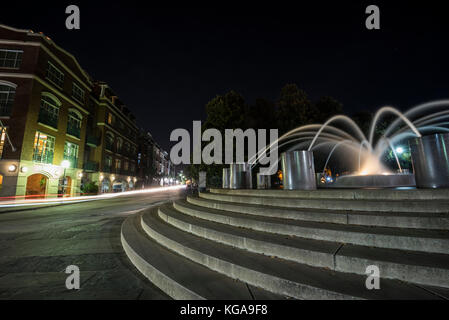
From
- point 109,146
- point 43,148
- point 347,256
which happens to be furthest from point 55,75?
point 347,256

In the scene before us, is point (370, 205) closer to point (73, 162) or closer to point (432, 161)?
point (432, 161)

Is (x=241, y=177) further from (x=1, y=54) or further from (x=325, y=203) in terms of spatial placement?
(x=1, y=54)

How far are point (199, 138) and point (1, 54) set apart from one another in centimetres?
2103

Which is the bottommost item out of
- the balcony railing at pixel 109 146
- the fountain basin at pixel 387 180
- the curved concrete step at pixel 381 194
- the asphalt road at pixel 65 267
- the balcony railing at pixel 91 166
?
the asphalt road at pixel 65 267

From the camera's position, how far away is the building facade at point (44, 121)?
17094mm

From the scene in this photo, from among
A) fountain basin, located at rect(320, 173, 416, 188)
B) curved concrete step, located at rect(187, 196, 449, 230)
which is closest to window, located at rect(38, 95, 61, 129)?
curved concrete step, located at rect(187, 196, 449, 230)

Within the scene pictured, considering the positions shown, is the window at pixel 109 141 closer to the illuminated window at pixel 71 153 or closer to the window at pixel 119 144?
the window at pixel 119 144

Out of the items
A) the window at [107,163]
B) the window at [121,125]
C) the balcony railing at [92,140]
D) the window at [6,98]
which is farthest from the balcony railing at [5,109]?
the window at [121,125]

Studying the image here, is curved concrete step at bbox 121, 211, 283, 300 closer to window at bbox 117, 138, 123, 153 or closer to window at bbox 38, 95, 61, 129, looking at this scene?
window at bbox 38, 95, 61, 129

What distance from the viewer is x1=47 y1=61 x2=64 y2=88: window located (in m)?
20.3

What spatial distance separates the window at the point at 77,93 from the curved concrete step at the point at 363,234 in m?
30.5

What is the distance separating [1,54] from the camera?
59.5 feet

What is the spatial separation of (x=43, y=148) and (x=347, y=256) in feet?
89.1
